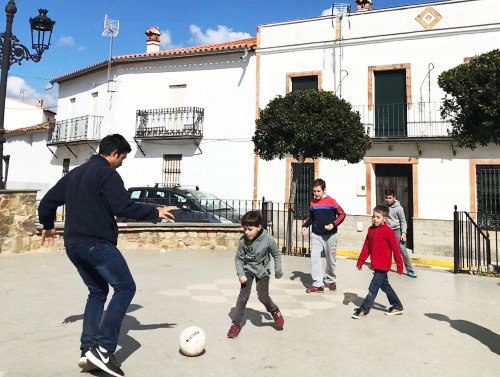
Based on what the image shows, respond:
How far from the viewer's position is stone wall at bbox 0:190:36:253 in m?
7.75

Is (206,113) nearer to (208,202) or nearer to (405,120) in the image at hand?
(208,202)

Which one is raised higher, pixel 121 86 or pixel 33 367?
pixel 121 86

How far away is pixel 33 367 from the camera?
9.74ft

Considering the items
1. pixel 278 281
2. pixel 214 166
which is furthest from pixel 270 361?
pixel 214 166

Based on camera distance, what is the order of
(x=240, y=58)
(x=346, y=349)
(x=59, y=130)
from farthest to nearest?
1. (x=59, y=130)
2. (x=240, y=58)
3. (x=346, y=349)

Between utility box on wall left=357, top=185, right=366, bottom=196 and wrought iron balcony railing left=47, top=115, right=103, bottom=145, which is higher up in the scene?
wrought iron balcony railing left=47, top=115, right=103, bottom=145

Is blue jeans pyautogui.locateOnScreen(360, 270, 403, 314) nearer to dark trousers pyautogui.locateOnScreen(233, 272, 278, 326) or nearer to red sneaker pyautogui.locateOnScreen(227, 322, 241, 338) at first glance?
dark trousers pyautogui.locateOnScreen(233, 272, 278, 326)

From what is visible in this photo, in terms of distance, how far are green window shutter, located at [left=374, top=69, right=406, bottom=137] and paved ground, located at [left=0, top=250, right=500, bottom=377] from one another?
24.5 ft

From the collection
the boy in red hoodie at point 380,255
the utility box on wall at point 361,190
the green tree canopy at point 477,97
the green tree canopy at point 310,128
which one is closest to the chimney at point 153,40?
the green tree canopy at point 310,128

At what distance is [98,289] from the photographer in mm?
3018

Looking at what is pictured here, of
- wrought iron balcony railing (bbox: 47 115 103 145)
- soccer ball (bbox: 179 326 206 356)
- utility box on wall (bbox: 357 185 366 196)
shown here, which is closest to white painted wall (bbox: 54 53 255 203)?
wrought iron balcony railing (bbox: 47 115 103 145)

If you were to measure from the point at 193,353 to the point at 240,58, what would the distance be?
14.1 meters

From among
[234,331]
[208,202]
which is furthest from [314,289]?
[208,202]

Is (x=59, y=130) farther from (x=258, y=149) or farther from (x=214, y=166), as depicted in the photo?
(x=258, y=149)
